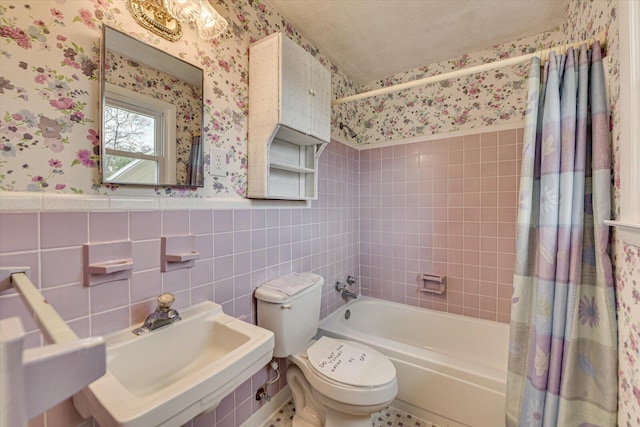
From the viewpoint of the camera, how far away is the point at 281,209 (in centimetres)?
164

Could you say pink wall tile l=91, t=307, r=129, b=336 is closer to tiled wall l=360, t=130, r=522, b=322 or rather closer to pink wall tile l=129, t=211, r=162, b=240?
pink wall tile l=129, t=211, r=162, b=240

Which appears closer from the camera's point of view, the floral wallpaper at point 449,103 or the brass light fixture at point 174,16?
the brass light fixture at point 174,16

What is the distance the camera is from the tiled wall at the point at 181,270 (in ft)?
2.58

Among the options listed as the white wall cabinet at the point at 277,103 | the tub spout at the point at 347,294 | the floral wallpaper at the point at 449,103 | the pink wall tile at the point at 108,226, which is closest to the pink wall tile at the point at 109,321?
the pink wall tile at the point at 108,226

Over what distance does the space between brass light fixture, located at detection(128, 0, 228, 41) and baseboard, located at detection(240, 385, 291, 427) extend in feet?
6.32

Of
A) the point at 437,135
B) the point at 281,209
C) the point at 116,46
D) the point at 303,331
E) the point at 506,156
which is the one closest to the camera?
the point at 116,46

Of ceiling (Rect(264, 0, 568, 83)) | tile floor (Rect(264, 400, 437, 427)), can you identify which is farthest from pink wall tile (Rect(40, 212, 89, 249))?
ceiling (Rect(264, 0, 568, 83))

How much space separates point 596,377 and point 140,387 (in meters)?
1.68

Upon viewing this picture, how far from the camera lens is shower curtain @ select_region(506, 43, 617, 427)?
964 mm

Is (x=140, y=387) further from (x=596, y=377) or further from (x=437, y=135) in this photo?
(x=437, y=135)

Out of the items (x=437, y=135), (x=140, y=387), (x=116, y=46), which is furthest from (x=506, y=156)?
(x=140, y=387)

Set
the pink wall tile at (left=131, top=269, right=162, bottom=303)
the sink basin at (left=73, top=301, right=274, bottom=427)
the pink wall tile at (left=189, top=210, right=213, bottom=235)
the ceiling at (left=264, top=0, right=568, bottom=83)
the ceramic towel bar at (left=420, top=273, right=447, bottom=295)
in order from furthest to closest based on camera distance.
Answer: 1. the ceramic towel bar at (left=420, top=273, right=447, bottom=295)
2. the ceiling at (left=264, top=0, right=568, bottom=83)
3. the pink wall tile at (left=189, top=210, right=213, bottom=235)
4. the pink wall tile at (left=131, top=269, right=162, bottom=303)
5. the sink basin at (left=73, top=301, right=274, bottom=427)

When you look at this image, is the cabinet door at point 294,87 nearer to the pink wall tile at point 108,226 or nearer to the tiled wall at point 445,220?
the pink wall tile at point 108,226

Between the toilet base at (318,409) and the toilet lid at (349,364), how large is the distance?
111 millimetres
